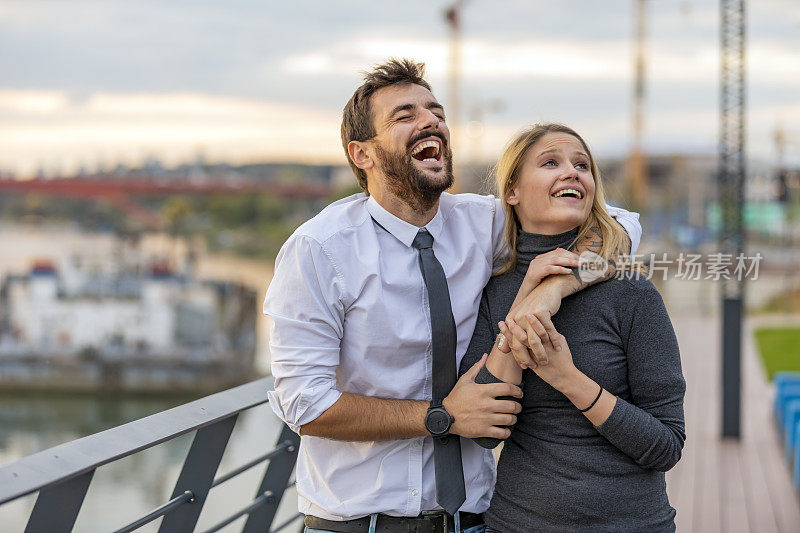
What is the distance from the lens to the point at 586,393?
1379 mm

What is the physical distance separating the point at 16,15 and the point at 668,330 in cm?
8701

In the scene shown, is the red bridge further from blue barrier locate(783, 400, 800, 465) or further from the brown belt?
the brown belt

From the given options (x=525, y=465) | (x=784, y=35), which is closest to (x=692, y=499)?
(x=525, y=465)

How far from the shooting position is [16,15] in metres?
78.2

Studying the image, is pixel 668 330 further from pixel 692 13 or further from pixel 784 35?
pixel 692 13

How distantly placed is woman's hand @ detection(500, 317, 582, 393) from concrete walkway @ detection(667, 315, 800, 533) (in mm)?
3098

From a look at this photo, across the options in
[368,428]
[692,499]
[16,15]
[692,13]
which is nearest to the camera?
[368,428]

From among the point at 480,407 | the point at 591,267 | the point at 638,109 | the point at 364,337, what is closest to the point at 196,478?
the point at 364,337

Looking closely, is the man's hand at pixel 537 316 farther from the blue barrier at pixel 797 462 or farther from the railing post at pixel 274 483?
the blue barrier at pixel 797 462

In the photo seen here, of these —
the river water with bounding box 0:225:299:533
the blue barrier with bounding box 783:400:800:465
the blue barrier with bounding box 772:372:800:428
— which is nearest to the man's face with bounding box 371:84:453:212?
the blue barrier with bounding box 783:400:800:465

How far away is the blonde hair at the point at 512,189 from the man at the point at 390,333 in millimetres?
65

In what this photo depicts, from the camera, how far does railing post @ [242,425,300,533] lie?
2180 millimetres

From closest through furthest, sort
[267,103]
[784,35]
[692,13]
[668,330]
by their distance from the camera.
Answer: [668,330] < [784,35] < [692,13] < [267,103]

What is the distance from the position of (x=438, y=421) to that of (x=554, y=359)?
245 mm
